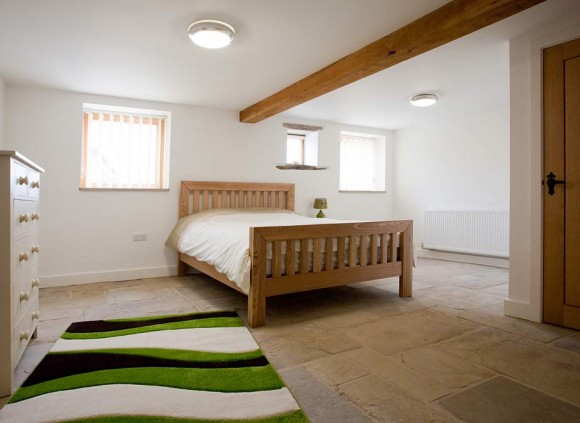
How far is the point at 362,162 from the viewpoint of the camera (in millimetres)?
5934

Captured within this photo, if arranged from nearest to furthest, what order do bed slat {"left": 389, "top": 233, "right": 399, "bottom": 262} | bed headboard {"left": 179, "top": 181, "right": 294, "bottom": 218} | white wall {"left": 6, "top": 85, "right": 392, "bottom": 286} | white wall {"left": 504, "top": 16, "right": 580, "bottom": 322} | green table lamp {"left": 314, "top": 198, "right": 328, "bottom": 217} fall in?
white wall {"left": 504, "top": 16, "right": 580, "bottom": 322} → bed slat {"left": 389, "top": 233, "right": 399, "bottom": 262} → white wall {"left": 6, "top": 85, "right": 392, "bottom": 286} → bed headboard {"left": 179, "top": 181, "right": 294, "bottom": 218} → green table lamp {"left": 314, "top": 198, "right": 328, "bottom": 217}

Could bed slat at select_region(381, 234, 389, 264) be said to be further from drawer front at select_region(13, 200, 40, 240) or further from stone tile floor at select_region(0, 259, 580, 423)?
drawer front at select_region(13, 200, 40, 240)

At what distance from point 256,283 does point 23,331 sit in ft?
4.06

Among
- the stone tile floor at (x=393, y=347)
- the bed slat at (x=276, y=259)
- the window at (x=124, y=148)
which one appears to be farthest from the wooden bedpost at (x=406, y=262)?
the window at (x=124, y=148)

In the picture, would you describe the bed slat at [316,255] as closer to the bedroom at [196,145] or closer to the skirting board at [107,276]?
the bedroom at [196,145]

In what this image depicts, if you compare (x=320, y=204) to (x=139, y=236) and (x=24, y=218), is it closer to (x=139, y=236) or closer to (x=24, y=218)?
(x=139, y=236)

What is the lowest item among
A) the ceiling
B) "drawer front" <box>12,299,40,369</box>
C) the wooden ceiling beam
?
"drawer front" <box>12,299,40,369</box>

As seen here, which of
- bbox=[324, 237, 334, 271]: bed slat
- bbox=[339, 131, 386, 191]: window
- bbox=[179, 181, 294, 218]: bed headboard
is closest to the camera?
bbox=[324, 237, 334, 271]: bed slat

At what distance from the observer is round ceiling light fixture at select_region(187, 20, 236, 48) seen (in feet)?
7.48

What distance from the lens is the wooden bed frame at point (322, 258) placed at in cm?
237

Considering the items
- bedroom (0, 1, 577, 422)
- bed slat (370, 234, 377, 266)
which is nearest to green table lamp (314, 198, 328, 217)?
bedroom (0, 1, 577, 422)

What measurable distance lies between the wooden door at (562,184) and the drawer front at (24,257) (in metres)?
3.03

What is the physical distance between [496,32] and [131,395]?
10.1ft

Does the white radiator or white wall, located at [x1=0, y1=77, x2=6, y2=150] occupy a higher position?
white wall, located at [x1=0, y1=77, x2=6, y2=150]
